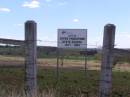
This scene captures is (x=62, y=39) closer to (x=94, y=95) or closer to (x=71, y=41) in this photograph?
(x=71, y=41)

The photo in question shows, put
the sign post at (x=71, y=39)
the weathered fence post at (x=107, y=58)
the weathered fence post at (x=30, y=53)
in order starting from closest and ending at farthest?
1. the weathered fence post at (x=107, y=58)
2. the weathered fence post at (x=30, y=53)
3. the sign post at (x=71, y=39)

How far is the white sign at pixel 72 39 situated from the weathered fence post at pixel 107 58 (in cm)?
361

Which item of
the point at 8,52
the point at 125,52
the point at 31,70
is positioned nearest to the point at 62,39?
the point at 8,52

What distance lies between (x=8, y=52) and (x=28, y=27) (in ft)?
12.2

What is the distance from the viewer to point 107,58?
9688 millimetres

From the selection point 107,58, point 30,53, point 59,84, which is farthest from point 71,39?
point 107,58

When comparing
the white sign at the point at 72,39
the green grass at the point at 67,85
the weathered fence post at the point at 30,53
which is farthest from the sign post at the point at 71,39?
the weathered fence post at the point at 30,53

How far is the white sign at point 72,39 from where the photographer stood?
13.5m

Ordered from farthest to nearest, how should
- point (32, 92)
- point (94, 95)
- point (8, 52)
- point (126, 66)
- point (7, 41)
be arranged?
point (126, 66) → point (8, 52) → point (94, 95) → point (7, 41) → point (32, 92)

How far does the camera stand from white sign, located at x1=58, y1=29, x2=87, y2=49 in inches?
531

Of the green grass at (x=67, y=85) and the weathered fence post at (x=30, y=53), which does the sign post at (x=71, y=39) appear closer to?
the green grass at (x=67, y=85)

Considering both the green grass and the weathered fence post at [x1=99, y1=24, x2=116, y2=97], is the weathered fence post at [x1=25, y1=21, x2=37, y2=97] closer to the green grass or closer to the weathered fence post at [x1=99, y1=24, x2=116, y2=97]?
the green grass

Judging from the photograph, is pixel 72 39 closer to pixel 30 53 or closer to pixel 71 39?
pixel 71 39

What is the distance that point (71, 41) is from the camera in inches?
532
